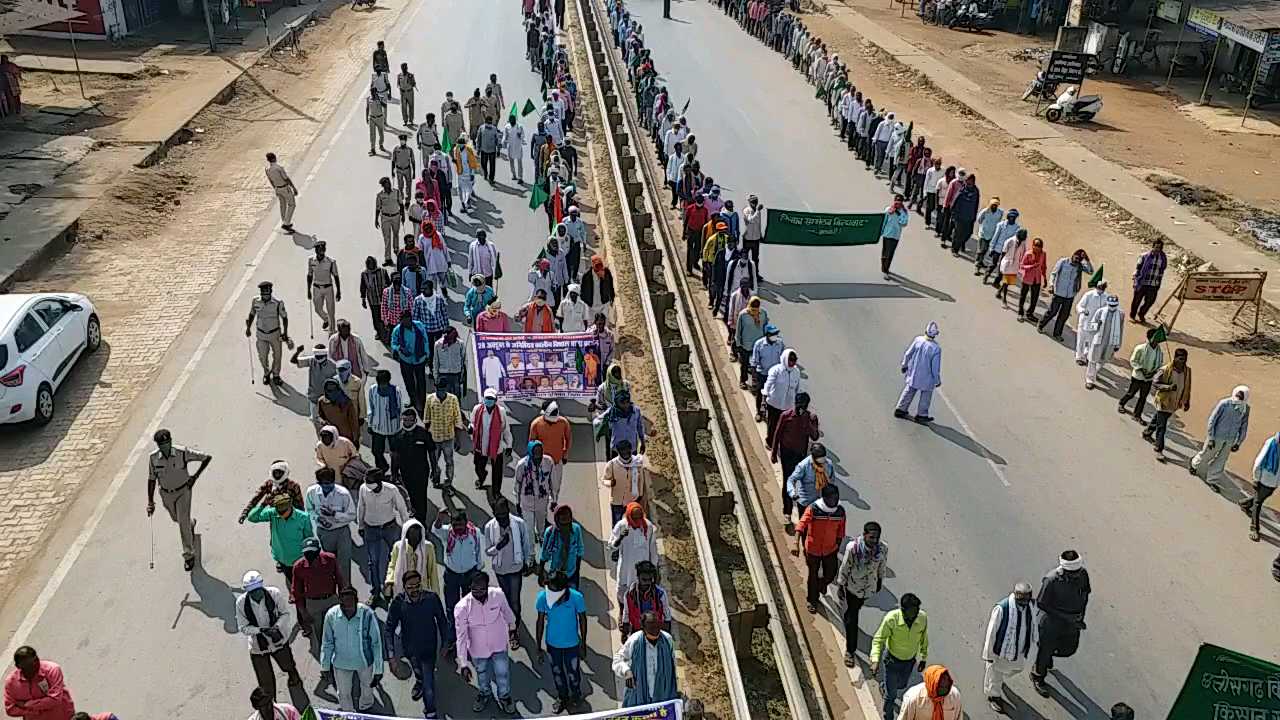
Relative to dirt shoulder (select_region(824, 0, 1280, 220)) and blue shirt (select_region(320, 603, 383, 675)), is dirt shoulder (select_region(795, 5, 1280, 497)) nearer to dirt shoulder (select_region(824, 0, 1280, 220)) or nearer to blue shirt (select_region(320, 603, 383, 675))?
dirt shoulder (select_region(824, 0, 1280, 220))

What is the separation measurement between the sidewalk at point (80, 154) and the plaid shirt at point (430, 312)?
844 centimetres

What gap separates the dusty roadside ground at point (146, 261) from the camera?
12031mm

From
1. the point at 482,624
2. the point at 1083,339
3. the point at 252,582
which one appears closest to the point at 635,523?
the point at 482,624

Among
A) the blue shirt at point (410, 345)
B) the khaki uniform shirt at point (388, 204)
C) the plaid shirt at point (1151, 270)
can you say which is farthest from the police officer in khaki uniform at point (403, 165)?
the plaid shirt at point (1151, 270)

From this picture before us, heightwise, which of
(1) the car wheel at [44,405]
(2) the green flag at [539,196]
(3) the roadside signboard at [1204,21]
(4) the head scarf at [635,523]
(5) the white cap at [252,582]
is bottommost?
(1) the car wheel at [44,405]

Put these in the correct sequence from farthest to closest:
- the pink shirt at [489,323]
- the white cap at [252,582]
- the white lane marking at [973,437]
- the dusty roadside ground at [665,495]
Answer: the pink shirt at [489,323]
the white lane marking at [973,437]
the dusty roadside ground at [665,495]
the white cap at [252,582]

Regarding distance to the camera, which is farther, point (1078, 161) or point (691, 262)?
point (1078, 161)

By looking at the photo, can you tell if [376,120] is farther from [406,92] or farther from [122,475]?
[122,475]

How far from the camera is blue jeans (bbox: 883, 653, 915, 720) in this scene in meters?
8.34

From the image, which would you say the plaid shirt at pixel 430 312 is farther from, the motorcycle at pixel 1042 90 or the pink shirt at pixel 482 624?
the motorcycle at pixel 1042 90

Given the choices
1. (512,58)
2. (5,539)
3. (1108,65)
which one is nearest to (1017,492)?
(5,539)

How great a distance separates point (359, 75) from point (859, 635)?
27.9m

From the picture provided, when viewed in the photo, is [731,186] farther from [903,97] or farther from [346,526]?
[346,526]

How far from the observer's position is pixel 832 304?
57.0 feet
